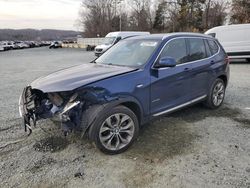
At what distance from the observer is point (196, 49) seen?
523 cm

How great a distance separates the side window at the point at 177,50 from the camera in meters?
4.52

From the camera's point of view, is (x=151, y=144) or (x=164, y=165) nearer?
(x=164, y=165)

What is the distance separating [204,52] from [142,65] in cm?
189

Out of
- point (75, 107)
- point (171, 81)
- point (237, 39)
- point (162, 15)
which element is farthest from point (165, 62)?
point (162, 15)

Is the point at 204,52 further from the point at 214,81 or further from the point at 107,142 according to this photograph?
the point at 107,142

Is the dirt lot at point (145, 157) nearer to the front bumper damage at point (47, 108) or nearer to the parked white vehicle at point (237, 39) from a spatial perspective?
the front bumper damage at point (47, 108)

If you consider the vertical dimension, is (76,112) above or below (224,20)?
below

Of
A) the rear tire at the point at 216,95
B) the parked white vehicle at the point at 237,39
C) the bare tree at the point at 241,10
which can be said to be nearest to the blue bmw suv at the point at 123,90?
the rear tire at the point at 216,95

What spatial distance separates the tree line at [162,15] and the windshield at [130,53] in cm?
2901

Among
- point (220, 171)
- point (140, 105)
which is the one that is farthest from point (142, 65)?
point (220, 171)

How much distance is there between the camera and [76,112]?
3447 mm

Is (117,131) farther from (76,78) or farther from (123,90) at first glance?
(76,78)

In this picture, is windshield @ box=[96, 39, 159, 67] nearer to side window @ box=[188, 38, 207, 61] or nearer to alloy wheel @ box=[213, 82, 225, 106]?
side window @ box=[188, 38, 207, 61]

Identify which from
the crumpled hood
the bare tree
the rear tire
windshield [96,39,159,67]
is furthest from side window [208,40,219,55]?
the bare tree
